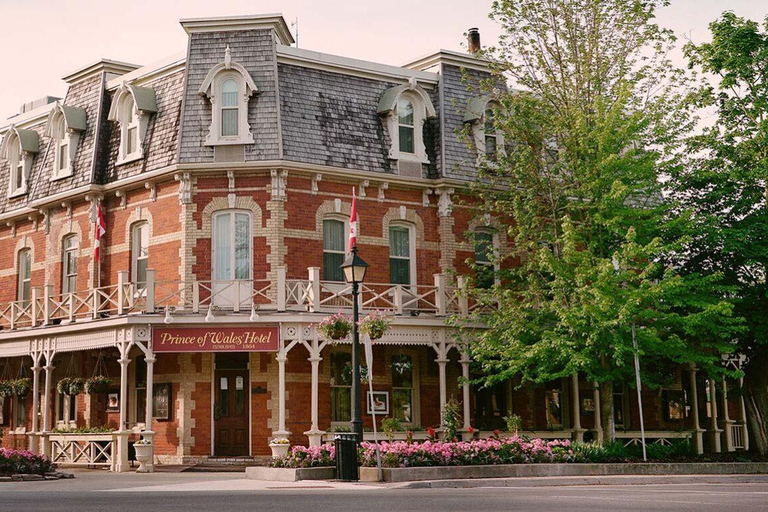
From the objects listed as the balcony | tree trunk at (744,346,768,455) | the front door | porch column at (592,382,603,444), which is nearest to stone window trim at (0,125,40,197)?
the balcony

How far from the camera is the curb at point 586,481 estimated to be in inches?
763

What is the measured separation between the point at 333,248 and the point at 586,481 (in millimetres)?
10170

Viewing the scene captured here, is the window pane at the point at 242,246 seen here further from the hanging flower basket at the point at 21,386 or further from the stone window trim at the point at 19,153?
the stone window trim at the point at 19,153

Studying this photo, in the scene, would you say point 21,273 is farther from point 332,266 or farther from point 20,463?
point 20,463

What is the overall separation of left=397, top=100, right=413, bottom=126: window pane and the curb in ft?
39.7

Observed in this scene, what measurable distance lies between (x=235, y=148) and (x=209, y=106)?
1427 mm

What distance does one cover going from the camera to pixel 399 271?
28.7 m

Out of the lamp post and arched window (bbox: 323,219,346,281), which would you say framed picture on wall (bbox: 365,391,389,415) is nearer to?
arched window (bbox: 323,219,346,281)

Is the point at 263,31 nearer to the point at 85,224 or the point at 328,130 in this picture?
the point at 328,130

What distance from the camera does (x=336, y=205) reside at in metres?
27.6

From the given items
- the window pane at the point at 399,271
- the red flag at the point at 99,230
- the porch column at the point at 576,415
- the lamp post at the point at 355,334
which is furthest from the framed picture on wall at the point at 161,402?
the porch column at the point at 576,415

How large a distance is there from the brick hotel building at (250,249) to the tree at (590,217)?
168 cm

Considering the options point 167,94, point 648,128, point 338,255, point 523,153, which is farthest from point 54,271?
point 648,128

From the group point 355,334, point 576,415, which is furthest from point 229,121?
point 576,415
